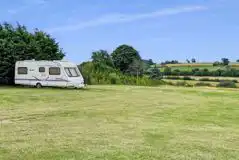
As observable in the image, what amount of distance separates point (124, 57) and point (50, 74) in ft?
77.8

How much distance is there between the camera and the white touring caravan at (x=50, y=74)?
961 inches

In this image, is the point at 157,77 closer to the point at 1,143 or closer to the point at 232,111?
the point at 232,111

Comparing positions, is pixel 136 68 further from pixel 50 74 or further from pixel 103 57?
pixel 50 74

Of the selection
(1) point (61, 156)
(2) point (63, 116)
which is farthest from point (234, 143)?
(2) point (63, 116)

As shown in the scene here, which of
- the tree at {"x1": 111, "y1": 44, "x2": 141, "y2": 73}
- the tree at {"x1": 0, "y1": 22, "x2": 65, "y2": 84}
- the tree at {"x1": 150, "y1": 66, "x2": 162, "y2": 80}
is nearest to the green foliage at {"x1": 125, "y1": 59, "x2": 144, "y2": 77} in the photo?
the tree at {"x1": 150, "y1": 66, "x2": 162, "y2": 80}

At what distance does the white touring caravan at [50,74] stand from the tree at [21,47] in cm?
129

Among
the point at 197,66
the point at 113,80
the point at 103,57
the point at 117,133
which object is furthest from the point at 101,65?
the point at 117,133

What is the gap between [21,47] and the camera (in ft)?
88.8

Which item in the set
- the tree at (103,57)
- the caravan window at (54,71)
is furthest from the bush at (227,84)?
the caravan window at (54,71)

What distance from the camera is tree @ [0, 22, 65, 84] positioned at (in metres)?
26.4

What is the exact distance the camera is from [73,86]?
2458cm

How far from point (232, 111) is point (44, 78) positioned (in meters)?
13.3

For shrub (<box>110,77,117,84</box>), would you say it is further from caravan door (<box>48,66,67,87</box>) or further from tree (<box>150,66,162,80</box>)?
caravan door (<box>48,66,67,87</box>)

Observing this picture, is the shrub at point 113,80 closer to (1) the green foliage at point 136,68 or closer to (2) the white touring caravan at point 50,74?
(1) the green foliage at point 136,68
